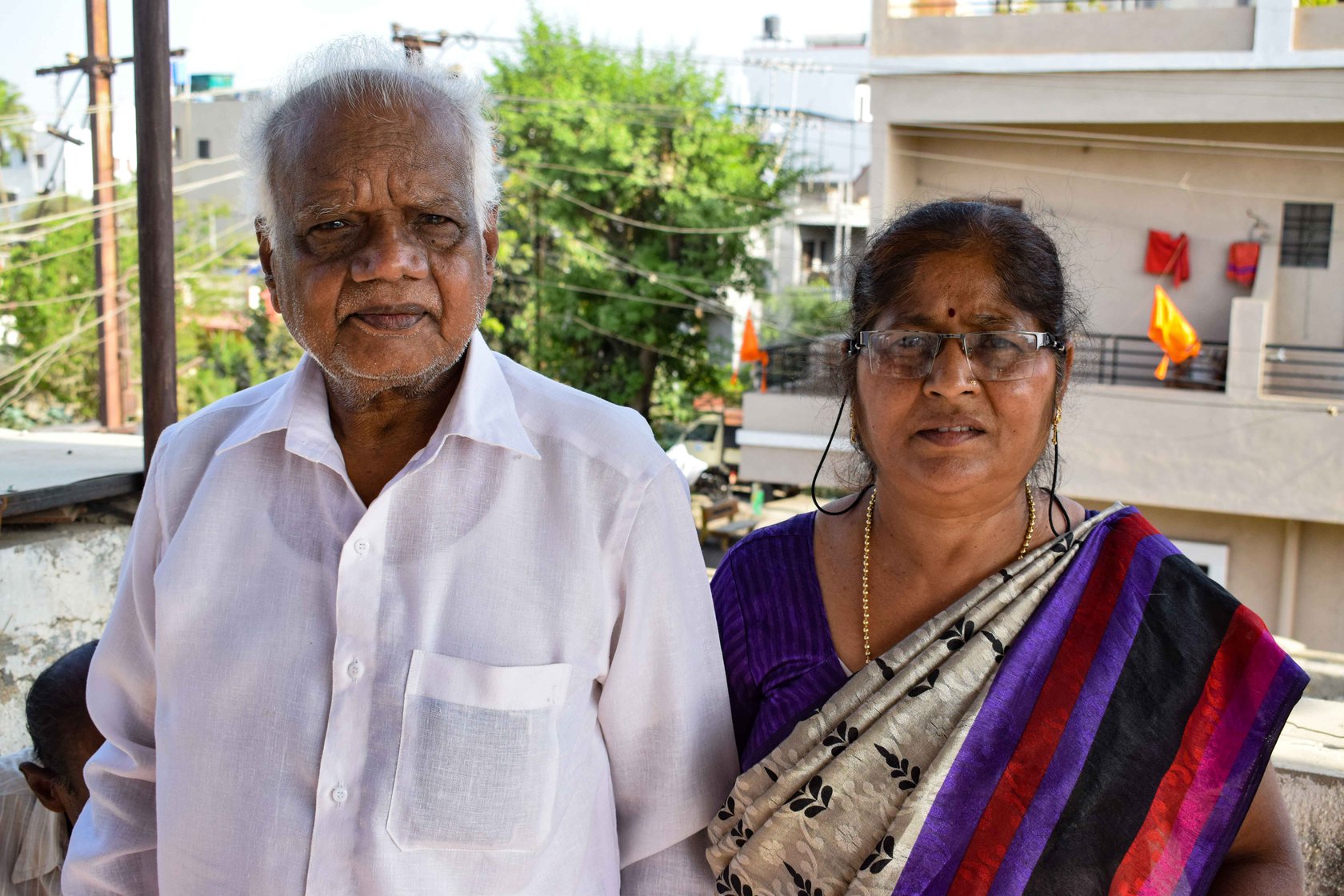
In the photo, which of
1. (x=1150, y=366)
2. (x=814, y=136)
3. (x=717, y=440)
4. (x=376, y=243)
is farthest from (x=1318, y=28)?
(x=814, y=136)

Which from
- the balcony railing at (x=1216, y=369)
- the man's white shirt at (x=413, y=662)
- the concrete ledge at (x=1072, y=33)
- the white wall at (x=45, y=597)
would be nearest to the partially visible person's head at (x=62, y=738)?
the white wall at (x=45, y=597)

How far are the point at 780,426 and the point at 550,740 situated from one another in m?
13.2

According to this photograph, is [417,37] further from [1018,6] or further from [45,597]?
[45,597]

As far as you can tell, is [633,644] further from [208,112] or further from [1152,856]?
[208,112]

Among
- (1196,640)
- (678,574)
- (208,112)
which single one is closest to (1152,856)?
(1196,640)

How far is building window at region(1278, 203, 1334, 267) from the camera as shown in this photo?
1109cm

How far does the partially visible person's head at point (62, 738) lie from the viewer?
7.71 feet

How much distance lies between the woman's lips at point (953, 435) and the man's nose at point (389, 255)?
33.2 inches

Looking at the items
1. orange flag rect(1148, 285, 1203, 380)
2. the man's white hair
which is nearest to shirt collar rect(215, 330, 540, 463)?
the man's white hair

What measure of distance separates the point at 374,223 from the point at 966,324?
947mm

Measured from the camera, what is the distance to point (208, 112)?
3139cm

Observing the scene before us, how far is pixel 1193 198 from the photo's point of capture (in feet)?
37.1

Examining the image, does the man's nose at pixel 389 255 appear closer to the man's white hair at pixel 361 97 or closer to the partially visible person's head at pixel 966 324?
the man's white hair at pixel 361 97

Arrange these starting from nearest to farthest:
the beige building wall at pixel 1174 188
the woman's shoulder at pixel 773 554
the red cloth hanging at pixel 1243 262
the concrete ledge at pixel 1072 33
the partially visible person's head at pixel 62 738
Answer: the woman's shoulder at pixel 773 554 → the partially visible person's head at pixel 62 738 → the concrete ledge at pixel 1072 33 → the beige building wall at pixel 1174 188 → the red cloth hanging at pixel 1243 262
